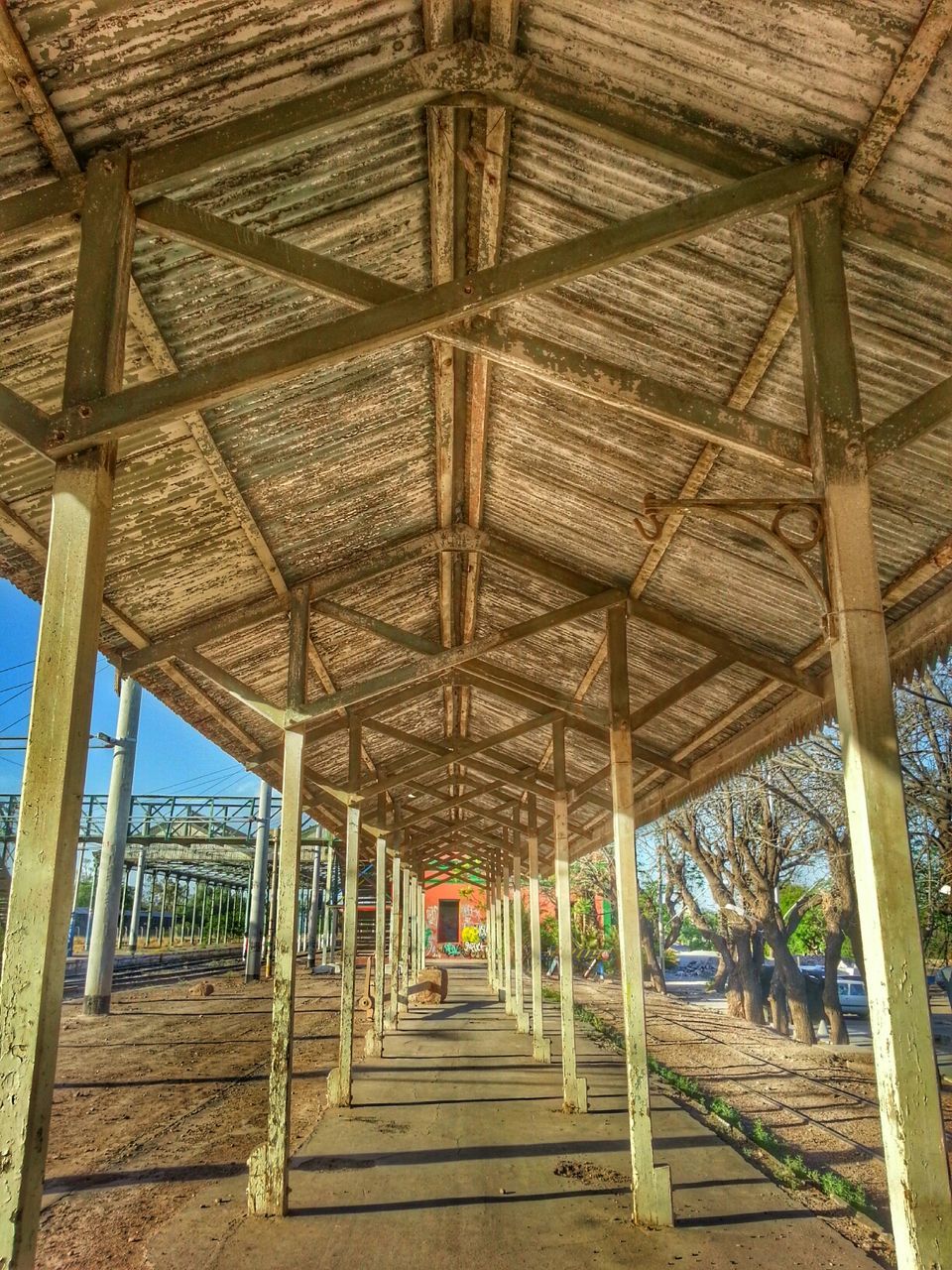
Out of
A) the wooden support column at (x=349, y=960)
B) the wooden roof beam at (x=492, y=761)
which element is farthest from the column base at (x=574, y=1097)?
the wooden roof beam at (x=492, y=761)

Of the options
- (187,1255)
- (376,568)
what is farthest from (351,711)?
(187,1255)

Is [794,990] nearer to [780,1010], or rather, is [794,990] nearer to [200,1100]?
[780,1010]

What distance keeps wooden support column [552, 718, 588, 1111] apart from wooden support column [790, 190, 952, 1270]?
696 centimetres

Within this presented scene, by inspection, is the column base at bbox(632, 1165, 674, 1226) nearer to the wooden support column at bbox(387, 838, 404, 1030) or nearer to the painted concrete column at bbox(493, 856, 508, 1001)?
the wooden support column at bbox(387, 838, 404, 1030)

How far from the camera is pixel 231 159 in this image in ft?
12.3

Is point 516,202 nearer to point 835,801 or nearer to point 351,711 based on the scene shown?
point 351,711

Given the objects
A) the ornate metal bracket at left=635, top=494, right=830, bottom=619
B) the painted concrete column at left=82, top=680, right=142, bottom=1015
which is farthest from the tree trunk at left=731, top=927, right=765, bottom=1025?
the ornate metal bracket at left=635, top=494, right=830, bottom=619

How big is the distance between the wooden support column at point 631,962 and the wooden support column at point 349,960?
4.38m

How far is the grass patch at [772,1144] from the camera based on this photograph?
730 centimetres

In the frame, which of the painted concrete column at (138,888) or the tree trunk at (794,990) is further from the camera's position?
the painted concrete column at (138,888)

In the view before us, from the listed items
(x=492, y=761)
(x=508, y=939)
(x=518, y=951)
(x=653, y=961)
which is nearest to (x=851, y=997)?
(x=653, y=961)

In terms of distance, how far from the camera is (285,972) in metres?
7.04

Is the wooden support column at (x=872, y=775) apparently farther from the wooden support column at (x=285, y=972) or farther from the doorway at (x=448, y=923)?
the doorway at (x=448, y=923)

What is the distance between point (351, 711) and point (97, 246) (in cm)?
803
